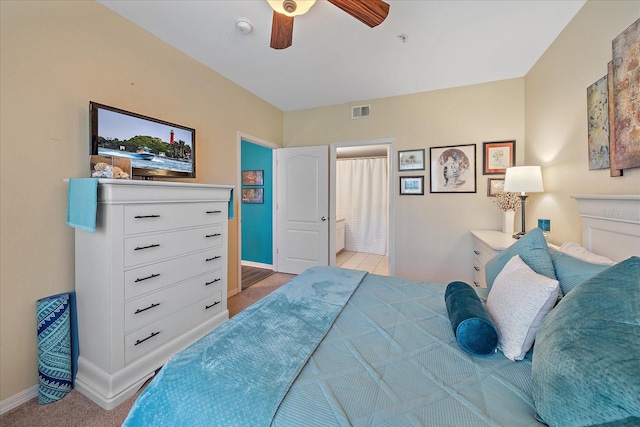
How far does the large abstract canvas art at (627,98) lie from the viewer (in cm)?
129

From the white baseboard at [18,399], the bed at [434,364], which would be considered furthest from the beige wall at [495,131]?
the white baseboard at [18,399]

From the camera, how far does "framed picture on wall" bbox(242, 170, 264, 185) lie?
443 centimetres

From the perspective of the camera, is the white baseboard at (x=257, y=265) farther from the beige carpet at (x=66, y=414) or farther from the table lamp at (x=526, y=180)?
the table lamp at (x=526, y=180)

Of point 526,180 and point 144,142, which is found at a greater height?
point 144,142

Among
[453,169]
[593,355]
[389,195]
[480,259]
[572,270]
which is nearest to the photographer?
[593,355]

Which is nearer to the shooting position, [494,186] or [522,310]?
[522,310]

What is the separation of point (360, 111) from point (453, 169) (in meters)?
1.59

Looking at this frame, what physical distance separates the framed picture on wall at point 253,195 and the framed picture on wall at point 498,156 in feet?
11.4

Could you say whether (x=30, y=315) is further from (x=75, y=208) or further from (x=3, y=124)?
A: (x=3, y=124)

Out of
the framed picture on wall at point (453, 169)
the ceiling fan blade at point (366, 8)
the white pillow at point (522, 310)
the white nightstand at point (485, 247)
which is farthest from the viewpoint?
the framed picture on wall at point (453, 169)

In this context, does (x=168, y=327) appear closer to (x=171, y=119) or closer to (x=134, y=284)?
(x=134, y=284)

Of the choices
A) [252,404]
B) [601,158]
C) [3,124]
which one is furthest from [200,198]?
[601,158]

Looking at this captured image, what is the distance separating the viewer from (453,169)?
10.7ft

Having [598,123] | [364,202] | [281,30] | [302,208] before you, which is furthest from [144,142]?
[364,202]
